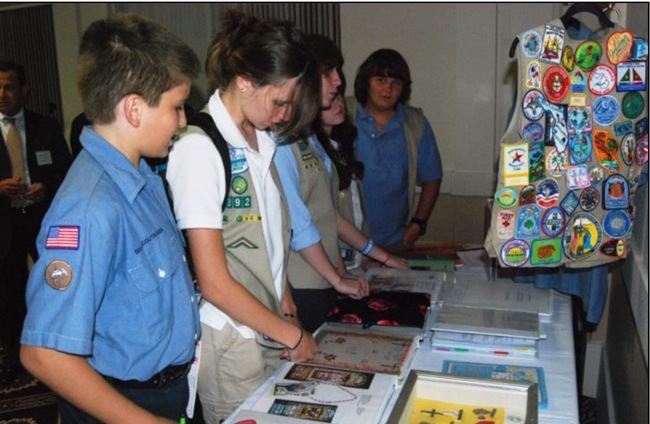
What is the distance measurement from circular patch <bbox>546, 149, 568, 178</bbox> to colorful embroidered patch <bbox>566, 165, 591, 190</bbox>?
2 centimetres

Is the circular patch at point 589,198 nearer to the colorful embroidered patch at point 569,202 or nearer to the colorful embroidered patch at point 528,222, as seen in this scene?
the colorful embroidered patch at point 569,202

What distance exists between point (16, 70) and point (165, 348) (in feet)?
8.96

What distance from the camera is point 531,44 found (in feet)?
5.05

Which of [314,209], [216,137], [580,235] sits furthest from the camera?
[314,209]

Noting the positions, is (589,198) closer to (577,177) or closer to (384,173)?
(577,177)

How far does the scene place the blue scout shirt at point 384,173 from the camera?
268cm

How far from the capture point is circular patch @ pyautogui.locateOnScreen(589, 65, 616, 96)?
1.56 metres

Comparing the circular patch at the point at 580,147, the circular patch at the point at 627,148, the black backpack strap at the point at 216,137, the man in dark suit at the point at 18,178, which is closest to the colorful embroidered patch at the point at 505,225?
the circular patch at the point at 580,147

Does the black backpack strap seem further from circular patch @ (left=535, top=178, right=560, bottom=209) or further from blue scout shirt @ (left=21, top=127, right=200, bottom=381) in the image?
circular patch @ (left=535, top=178, right=560, bottom=209)

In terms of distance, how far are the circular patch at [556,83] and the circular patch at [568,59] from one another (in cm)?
1

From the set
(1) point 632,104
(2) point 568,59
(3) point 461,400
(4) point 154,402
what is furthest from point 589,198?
(4) point 154,402

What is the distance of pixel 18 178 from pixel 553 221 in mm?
2660

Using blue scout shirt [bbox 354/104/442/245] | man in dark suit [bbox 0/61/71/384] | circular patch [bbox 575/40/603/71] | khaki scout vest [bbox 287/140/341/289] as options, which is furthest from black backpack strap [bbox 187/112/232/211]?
man in dark suit [bbox 0/61/71/384]

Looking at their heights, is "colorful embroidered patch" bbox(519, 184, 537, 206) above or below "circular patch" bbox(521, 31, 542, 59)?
below
